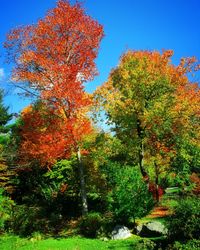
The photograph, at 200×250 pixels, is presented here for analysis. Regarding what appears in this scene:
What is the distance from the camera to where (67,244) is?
1750cm

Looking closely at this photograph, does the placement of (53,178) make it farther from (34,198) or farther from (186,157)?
(186,157)

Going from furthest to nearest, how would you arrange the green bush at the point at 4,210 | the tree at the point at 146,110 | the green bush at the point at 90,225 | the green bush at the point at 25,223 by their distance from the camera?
the tree at the point at 146,110 → the green bush at the point at 25,223 → the green bush at the point at 4,210 → the green bush at the point at 90,225

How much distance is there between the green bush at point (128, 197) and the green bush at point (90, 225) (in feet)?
4.40

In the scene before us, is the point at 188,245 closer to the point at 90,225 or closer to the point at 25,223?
the point at 90,225

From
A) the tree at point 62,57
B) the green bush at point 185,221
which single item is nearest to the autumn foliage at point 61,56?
the tree at point 62,57

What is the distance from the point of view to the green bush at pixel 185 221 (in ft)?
43.8

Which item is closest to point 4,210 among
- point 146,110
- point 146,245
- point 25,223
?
point 25,223

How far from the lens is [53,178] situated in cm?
2494

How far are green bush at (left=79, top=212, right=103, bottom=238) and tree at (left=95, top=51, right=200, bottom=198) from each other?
6.83 m

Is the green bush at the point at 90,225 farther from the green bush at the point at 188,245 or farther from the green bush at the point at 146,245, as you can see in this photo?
the green bush at the point at 188,245

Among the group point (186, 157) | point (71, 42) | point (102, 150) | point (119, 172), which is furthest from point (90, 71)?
point (186, 157)

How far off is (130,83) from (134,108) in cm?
205

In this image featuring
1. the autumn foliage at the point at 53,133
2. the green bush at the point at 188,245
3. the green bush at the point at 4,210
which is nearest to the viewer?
the green bush at the point at 188,245

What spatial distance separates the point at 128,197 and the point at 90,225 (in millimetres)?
3416
